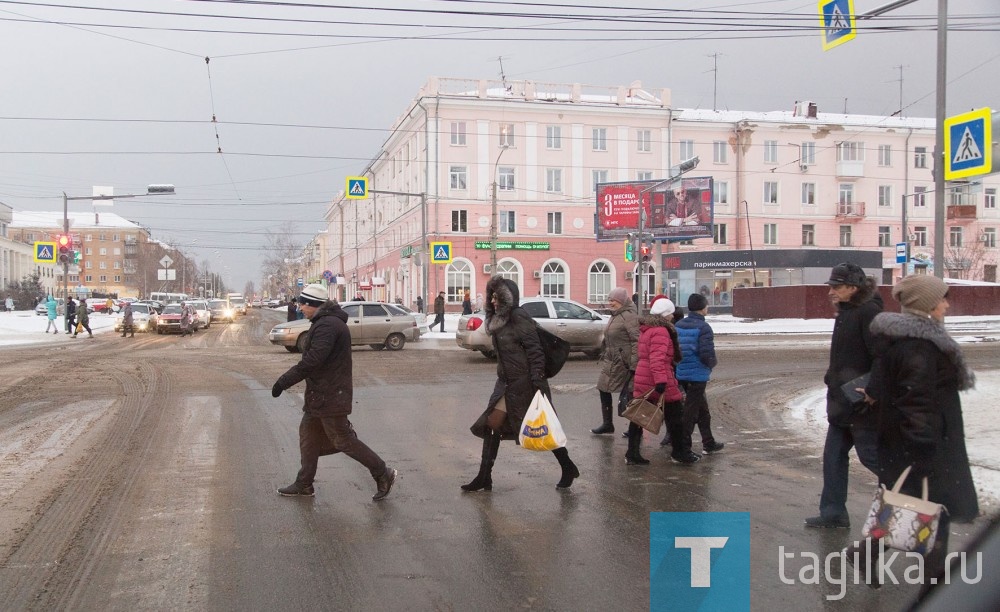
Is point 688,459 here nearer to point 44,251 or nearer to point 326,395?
point 326,395

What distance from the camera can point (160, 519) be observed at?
18.8 feet

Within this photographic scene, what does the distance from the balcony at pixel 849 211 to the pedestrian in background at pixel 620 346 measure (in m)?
52.8

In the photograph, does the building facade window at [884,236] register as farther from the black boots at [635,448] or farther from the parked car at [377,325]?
the black boots at [635,448]

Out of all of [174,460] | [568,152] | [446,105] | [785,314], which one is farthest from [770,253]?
[174,460]

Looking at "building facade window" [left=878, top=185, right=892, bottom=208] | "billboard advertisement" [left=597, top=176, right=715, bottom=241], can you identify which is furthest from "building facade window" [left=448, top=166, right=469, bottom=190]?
"building facade window" [left=878, top=185, right=892, bottom=208]

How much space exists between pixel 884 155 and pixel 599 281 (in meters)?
24.1

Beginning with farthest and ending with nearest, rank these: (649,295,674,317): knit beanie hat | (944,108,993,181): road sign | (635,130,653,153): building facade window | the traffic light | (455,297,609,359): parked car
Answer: (635,130,653,153): building facade window, the traffic light, (455,297,609,359): parked car, (944,108,993,181): road sign, (649,295,674,317): knit beanie hat

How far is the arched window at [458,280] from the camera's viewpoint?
49.9 m

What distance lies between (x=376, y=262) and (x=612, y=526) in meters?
63.9

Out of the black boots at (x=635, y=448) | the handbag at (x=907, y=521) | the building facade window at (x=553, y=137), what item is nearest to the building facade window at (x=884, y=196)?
the building facade window at (x=553, y=137)

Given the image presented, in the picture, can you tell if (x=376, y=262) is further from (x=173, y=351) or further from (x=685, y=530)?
(x=685, y=530)

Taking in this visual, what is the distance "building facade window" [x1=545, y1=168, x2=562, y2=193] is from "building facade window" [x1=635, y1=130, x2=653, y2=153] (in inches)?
233

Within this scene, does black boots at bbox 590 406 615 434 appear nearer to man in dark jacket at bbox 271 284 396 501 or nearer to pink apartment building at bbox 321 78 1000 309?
man in dark jacket at bbox 271 284 396 501

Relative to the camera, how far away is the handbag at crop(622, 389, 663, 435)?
730 centimetres
